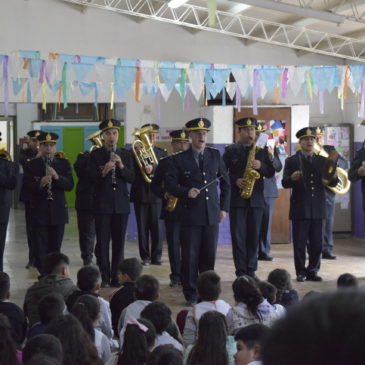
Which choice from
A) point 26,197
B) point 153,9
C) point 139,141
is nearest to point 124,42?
point 153,9

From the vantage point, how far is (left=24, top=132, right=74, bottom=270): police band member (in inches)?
278

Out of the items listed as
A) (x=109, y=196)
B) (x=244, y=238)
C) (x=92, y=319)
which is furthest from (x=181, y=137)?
(x=92, y=319)

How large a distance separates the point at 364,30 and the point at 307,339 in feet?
40.6

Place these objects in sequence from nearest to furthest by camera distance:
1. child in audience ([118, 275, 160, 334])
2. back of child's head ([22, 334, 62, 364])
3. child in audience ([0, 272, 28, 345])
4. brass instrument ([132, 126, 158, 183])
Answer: back of child's head ([22, 334, 62, 364]), child in audience ([0, 272, 28, 345]), child in audience ([118, 275, 160, 334]), brass instrument ([132, 126, 158, 183])

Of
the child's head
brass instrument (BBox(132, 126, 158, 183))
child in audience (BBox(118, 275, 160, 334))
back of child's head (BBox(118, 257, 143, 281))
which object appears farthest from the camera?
brass instrument (BBox(132, 126, 158, 183))

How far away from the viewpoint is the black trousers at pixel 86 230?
8328mm

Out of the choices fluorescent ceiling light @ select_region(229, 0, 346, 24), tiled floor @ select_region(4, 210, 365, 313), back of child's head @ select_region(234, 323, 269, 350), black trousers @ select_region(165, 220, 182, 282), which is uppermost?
fluorescent ceiling light @ select_region(229, 0, 346, 24)

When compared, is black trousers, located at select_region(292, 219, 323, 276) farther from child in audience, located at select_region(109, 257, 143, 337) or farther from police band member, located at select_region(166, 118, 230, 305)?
child in audience, located at select_region(109, 257, 143, 337)

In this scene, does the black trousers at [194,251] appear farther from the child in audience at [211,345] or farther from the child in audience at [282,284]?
the child in audience at [211,345]

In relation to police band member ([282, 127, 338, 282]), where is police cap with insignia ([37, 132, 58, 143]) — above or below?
above

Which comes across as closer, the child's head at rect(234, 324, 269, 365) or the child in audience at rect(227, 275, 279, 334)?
the child's head at rect(234, 324, 269, 365)

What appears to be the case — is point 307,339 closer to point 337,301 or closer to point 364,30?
point 337,301

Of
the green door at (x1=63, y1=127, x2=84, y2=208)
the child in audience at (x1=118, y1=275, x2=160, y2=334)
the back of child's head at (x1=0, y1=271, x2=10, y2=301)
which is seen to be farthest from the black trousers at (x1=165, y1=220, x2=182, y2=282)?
the green door at (x1=63, y1=127, x2=84, y2=208)

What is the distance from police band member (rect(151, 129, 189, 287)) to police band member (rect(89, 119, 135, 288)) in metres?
0.36
